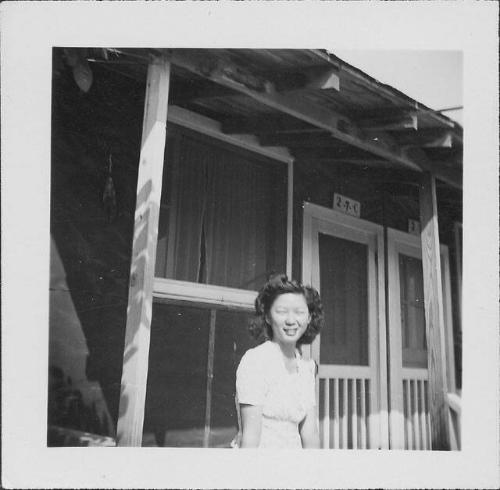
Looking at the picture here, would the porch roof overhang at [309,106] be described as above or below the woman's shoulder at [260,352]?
above

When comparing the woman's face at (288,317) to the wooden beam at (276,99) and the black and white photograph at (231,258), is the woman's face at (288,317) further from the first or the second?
the wooden beam at (276,99)

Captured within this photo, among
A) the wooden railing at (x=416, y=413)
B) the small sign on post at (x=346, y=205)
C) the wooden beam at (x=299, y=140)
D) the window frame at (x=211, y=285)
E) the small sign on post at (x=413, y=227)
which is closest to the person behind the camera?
the window frame at (x=211, y=285)

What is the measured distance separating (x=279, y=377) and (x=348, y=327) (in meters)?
3.05

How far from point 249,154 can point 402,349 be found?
3.16 m

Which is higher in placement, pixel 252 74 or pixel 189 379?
pixel 252 74

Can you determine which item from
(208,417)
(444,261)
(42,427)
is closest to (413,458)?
(208,417)

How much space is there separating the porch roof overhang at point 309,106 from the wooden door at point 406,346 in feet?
4.46

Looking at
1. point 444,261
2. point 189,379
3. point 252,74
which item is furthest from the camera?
point 444,261

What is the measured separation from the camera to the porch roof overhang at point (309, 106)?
12.4 feet

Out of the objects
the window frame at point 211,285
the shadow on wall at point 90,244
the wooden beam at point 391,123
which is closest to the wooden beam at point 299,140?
the window frame at point 211,285

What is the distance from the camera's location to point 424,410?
7020mm

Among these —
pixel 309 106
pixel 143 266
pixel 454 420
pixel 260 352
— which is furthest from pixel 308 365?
pixel 454 420

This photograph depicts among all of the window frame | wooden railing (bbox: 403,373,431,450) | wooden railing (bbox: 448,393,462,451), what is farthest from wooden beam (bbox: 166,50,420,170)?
wooden railing (bbox: 448,393,462,451)

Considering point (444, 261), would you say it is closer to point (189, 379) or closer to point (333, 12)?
point (189, 379)
